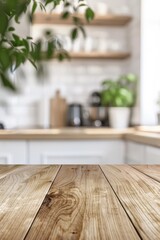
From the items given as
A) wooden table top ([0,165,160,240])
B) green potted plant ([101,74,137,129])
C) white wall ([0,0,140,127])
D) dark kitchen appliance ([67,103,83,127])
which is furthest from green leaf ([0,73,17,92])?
white wall ([0,0,140,127])

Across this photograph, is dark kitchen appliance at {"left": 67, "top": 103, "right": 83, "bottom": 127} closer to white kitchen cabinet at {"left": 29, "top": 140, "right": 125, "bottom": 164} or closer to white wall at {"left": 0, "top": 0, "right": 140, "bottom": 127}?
white wall at {"left": 0, "top": 0, "right": 140, "bottom": 127}

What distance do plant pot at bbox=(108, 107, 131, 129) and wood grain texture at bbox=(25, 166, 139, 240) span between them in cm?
200

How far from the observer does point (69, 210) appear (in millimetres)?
509

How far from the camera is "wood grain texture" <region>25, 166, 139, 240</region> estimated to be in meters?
0.39

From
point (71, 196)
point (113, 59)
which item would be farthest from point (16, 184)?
point (113, 59)

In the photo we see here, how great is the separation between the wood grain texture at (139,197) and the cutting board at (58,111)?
2077mm

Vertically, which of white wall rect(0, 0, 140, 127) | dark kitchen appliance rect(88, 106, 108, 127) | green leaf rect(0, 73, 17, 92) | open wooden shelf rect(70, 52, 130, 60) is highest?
open wooden shelf rect(70, 52, 130, 60)

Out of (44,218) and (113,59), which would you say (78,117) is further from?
(44,218)

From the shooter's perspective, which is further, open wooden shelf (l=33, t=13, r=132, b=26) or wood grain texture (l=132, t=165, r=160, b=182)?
open wooden shelf (l=33, t=13, r=132, b=26)

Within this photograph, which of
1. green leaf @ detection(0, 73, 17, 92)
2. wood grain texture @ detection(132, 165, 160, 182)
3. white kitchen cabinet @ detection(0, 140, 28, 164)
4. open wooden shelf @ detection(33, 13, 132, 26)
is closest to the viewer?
green leaf @ detection(0, 73, 17, 92)

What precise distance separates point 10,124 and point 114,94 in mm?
940

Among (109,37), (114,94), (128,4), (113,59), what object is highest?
(128,4)

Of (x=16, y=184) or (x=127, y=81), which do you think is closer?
(x=16, y=184)

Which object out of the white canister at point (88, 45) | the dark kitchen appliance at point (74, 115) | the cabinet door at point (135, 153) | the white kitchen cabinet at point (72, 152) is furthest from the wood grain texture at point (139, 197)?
the white canister at point (88, 45)
